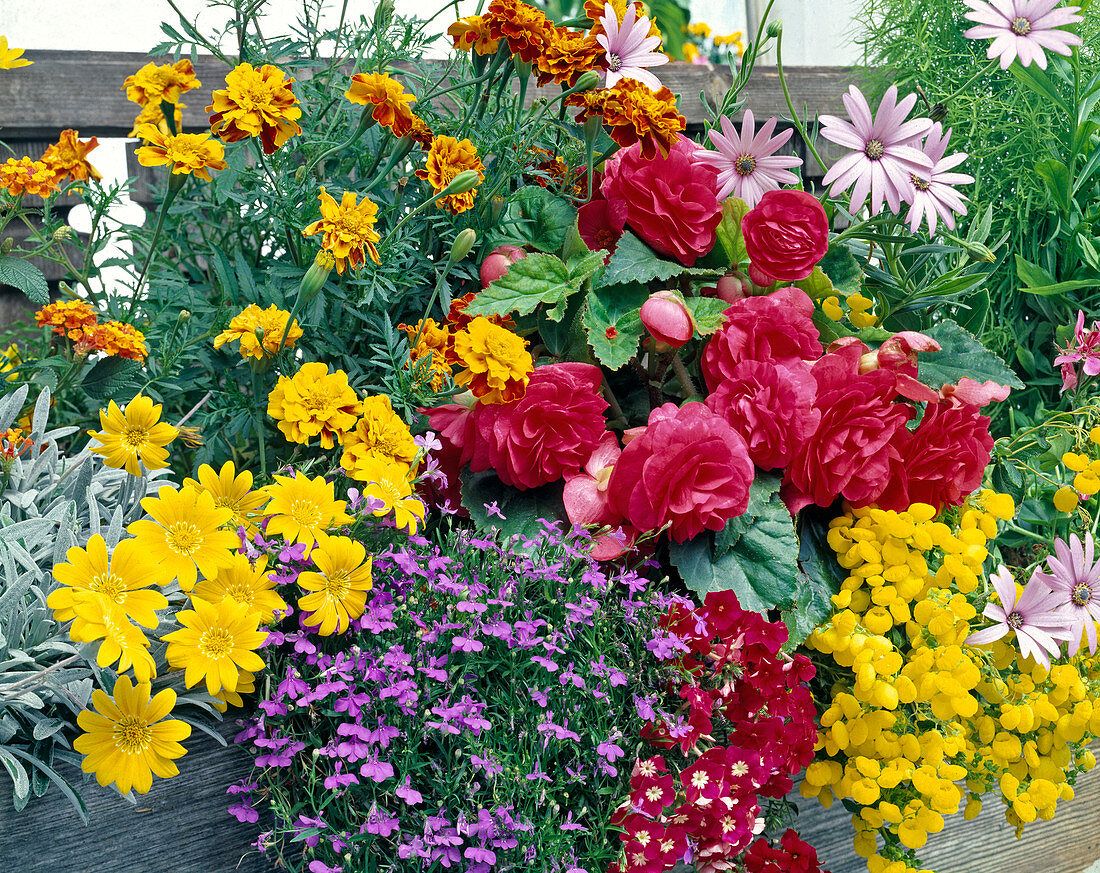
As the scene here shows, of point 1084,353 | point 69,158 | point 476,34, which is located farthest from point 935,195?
point 69,158

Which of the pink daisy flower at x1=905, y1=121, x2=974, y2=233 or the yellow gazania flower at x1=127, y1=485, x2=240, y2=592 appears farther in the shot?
the pink daisy flower at x1=905, y1=121, x2=974, y2=233

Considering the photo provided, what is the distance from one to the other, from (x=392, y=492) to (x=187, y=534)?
197mm

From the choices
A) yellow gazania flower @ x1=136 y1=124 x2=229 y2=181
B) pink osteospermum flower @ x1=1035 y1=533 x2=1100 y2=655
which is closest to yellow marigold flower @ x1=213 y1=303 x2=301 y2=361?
yellow gazania flower @ x1=136 y1=124 x2=229 y2=181

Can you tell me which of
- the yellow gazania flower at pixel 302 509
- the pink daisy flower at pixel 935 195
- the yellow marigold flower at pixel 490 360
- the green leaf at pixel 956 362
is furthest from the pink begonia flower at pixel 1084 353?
the yellow gazania flower at pixel 302 509

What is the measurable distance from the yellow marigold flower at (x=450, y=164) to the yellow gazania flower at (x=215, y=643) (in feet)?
1.81

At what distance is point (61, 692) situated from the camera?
68 cm

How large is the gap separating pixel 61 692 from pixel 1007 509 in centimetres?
101

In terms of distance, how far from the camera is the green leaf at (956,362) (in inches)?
45.3

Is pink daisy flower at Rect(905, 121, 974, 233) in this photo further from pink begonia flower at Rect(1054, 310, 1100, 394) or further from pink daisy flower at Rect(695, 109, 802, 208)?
pink begonia flower at Rect(1054, 310, 1100, 394)

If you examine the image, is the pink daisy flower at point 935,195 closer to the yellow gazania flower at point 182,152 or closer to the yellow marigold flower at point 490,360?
the yellow marigold flower at point 490,360

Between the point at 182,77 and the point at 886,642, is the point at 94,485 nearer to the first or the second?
the point at 182,77

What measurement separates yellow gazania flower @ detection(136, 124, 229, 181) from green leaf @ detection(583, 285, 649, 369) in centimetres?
49

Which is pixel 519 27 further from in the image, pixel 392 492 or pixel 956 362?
pixel 956 362

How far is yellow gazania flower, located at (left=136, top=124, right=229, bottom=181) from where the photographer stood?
930mm
